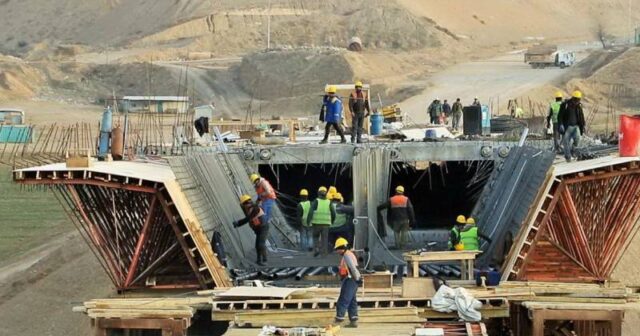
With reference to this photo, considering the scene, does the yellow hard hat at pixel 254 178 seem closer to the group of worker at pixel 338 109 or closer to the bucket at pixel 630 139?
the group of worker at pixel 338 109

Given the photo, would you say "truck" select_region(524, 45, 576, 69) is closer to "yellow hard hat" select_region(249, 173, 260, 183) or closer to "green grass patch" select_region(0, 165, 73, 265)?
"green grass patch" select_region(0, 165, 73, 265)

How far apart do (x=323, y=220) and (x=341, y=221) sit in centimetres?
168

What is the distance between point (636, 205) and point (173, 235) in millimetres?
8623

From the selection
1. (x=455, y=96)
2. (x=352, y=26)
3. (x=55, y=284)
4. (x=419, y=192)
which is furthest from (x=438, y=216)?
(x=352, y=26)

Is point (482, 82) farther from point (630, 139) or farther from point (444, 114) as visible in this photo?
point (630, 139)

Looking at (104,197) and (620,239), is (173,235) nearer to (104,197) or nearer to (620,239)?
(104,197)

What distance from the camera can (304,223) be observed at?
2867 centimetres

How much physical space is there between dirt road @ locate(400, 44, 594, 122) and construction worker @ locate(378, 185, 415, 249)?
3301 centimetres

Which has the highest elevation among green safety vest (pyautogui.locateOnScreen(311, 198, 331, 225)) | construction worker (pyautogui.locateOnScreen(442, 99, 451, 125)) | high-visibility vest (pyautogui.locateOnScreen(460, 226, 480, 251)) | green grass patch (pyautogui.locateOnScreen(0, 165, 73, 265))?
construction worker (pyautogui.locateOnScreen(442, 99, 451, 125))

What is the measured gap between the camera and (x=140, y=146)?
3372 cm

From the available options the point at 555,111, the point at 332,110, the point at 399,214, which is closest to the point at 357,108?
the point at 332,110

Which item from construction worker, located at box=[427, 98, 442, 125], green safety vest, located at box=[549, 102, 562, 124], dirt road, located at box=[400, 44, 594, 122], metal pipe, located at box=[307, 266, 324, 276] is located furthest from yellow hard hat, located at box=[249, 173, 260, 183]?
dirt road, located at box=[400, 44, 594, 122]

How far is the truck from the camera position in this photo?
84.1m

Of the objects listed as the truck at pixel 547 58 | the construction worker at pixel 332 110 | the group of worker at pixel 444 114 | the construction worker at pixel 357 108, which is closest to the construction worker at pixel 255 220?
the construction worker at pixel 332 110
